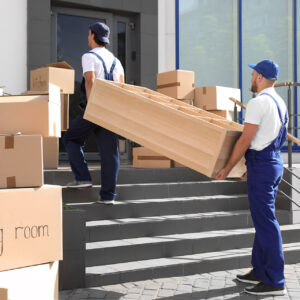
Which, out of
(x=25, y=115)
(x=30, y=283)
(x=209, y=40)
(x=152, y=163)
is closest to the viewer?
(x=30, y=283)

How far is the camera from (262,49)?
11.0m

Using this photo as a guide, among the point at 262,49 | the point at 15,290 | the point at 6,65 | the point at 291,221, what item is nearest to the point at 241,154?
the point at 15,290

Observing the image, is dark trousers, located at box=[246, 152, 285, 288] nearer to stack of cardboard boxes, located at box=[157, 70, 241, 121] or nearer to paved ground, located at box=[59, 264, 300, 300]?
paved ground, located at box=[59, 264, 300, 300]

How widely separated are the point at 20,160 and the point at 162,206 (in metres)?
2.64

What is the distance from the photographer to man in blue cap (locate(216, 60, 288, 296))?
13.0 ft

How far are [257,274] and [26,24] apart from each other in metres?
5.46

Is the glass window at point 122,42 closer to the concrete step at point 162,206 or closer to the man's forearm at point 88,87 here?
the concrete step at point 162,206

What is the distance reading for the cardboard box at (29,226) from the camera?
3.24 metres

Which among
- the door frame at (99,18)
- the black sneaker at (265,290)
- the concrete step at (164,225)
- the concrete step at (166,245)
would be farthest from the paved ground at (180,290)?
the door frame at (99,18)

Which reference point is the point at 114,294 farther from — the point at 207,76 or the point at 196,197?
Result: the point at 207,76

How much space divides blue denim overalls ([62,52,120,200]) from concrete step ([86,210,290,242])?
367 mm

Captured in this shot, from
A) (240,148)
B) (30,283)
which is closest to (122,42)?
(240,148)

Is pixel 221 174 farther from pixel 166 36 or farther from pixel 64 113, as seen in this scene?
pixel 166 36

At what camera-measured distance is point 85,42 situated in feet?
28.6
